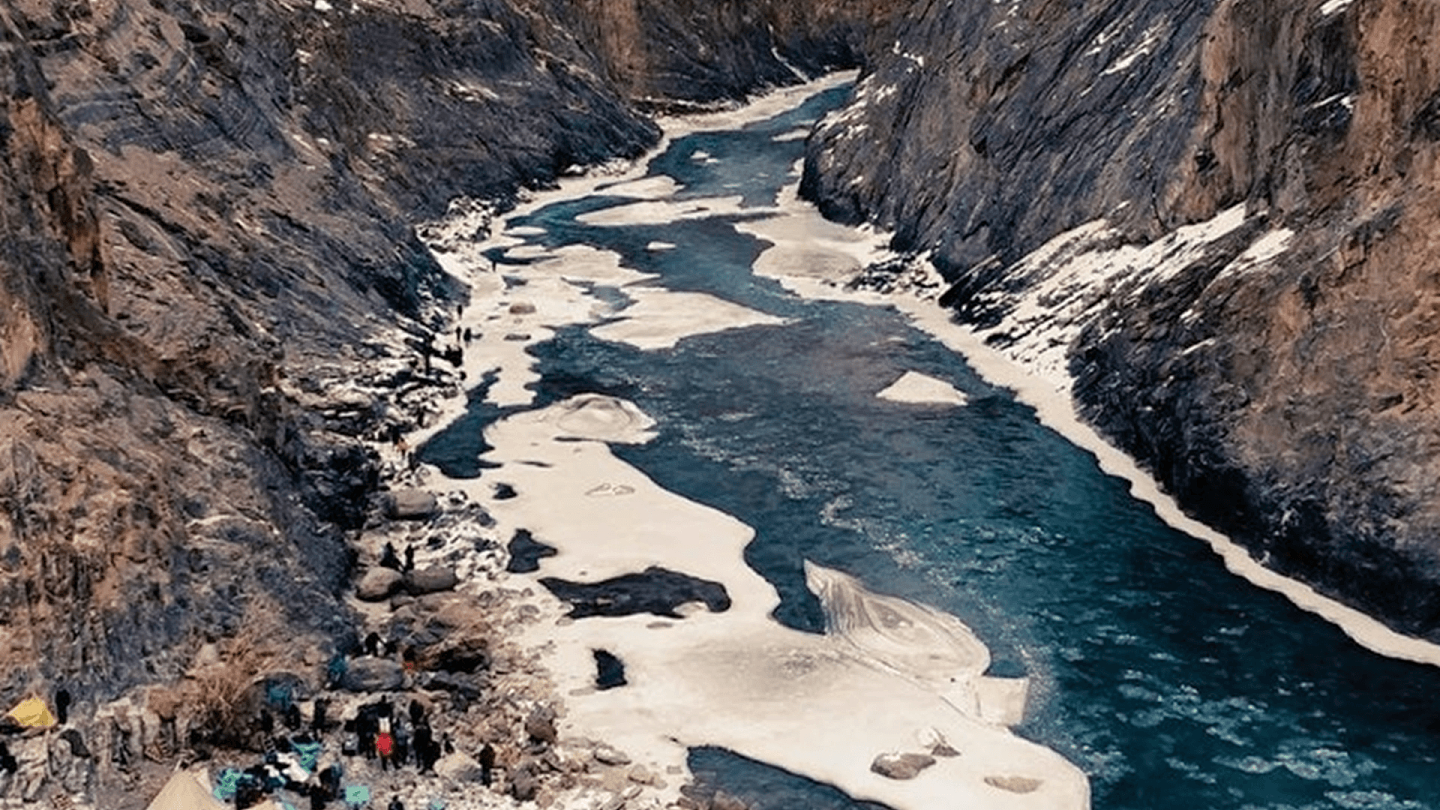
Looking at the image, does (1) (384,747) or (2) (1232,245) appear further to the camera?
(2) (1232,245)

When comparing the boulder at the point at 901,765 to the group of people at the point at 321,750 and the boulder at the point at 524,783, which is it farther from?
the group of people at the point at 321,750

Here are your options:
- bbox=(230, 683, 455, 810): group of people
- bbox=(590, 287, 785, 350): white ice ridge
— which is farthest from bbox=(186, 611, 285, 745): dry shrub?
bbox=(590, 287, 785, 350): white ice ridge

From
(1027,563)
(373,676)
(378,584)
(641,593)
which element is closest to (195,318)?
(378,584)

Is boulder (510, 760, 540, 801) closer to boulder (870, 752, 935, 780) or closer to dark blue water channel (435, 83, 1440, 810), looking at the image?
dark blue water channel (435, 83, 1440, 810)

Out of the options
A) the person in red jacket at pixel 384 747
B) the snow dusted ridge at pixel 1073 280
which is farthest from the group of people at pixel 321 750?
the snow dusted ridge at pixel 1073 280

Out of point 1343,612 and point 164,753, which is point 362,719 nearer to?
point 164,753

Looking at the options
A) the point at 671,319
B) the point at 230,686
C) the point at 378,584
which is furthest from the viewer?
the point at 671,319

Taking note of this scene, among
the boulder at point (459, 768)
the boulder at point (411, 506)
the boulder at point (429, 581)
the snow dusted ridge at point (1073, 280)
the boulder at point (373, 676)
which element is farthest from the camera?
the snow dusted ridge at point (1073, 280)

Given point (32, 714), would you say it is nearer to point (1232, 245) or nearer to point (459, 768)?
point (459, 768)
